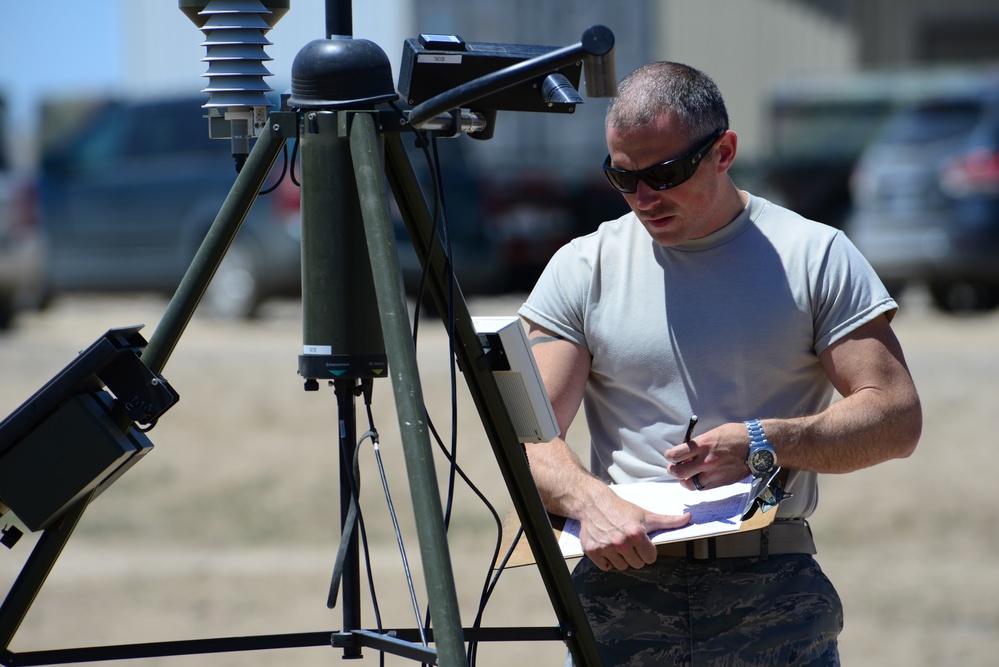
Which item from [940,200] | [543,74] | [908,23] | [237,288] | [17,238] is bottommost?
[237,288]

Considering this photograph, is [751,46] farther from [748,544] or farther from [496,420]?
[496,420]

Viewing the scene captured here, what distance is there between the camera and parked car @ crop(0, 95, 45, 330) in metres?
10.3

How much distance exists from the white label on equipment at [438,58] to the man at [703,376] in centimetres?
42

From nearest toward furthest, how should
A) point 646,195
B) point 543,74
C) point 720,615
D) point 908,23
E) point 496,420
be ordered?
1. point 543,74
2. point 496,420
3. point 646,195
4. point 720,615
5. point 908,23

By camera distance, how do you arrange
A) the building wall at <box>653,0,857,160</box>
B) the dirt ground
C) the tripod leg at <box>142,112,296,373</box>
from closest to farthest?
the tripod leg at <box>142,112,296,373</box> < the dirt ground < the building wall at <box>653,0,857,160</box>

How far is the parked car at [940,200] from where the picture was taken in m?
10.1

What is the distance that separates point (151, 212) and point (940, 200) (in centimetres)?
598

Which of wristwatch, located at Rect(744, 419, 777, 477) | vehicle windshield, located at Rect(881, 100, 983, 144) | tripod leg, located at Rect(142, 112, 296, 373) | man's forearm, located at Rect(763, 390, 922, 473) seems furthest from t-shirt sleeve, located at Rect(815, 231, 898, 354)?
vehicle windshield, located at Rect(881, 100, 983, 144)

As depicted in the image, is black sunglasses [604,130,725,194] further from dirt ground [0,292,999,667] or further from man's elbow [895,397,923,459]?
dirt ground [0,292,999,667]

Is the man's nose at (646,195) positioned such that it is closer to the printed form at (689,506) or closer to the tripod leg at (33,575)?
the printed form at (689,506)

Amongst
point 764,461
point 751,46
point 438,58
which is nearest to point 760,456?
point 764,461

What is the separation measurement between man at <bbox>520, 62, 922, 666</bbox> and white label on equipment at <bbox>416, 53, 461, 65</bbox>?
1.39ft

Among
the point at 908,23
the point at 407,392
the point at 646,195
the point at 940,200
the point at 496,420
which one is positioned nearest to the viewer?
the point at 407,392

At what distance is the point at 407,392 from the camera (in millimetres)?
1862
